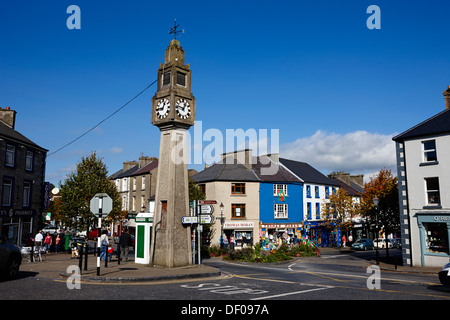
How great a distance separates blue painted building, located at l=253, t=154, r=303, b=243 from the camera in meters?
43.2

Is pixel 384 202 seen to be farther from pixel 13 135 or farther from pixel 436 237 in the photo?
pixel 13 135

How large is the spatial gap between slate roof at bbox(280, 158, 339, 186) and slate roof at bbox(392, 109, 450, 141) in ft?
74.5

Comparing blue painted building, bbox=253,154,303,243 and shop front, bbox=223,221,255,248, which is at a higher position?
blue painted building, bbox=253,154,303,243

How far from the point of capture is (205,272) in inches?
615

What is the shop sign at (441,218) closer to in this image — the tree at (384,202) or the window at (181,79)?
the tree at (384,202)

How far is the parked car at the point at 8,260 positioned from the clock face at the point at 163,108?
28.6ft

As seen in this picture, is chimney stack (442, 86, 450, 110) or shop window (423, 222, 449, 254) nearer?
shop window (423, 222, 449, 254)

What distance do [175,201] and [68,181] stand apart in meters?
17.0

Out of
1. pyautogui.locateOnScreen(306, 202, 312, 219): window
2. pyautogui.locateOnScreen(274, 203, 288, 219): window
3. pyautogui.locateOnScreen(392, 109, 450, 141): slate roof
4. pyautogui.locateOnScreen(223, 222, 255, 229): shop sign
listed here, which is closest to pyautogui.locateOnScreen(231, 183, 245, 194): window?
pyautogui.locateOnScreen(223, 222, 255, 229): shop sign

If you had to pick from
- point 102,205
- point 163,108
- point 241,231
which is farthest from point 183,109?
point 241,231

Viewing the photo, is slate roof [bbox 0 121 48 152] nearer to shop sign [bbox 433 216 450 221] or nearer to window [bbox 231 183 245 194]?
window [bbox 231 183 245 194]
